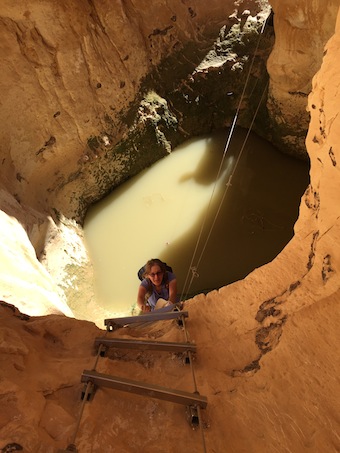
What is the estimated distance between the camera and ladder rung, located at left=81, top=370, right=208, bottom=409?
1.47 m

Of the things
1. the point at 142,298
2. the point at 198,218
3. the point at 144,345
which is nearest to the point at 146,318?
the point at 144,345

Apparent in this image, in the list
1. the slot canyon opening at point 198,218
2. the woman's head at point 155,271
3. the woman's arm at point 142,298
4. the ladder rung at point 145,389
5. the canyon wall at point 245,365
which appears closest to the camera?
the canyon wall at point 245,365

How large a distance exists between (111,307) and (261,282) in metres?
2.93

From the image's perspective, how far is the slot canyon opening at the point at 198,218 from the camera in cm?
485

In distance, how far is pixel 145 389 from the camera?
152cm

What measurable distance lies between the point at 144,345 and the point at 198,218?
3.60 meters

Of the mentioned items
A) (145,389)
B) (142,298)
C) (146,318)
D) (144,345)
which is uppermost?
(142,298)

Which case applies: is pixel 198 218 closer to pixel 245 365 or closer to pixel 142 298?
pixel 142 298

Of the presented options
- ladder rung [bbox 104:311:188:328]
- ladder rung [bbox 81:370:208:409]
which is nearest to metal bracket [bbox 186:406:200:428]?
ladder rung [bbox 81:370:208:409]

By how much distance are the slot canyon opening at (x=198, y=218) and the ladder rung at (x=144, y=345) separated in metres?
2.59

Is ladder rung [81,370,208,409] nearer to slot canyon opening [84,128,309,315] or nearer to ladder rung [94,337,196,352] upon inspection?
ladder rung [94,337,196,352]

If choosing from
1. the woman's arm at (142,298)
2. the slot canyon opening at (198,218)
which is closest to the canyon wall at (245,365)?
the woman's arm at (142,298)

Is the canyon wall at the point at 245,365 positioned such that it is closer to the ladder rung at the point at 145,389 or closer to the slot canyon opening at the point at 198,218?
the ladder rung at the point at 145,389

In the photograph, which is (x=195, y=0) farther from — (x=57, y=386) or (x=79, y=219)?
(x=57, y=386)
